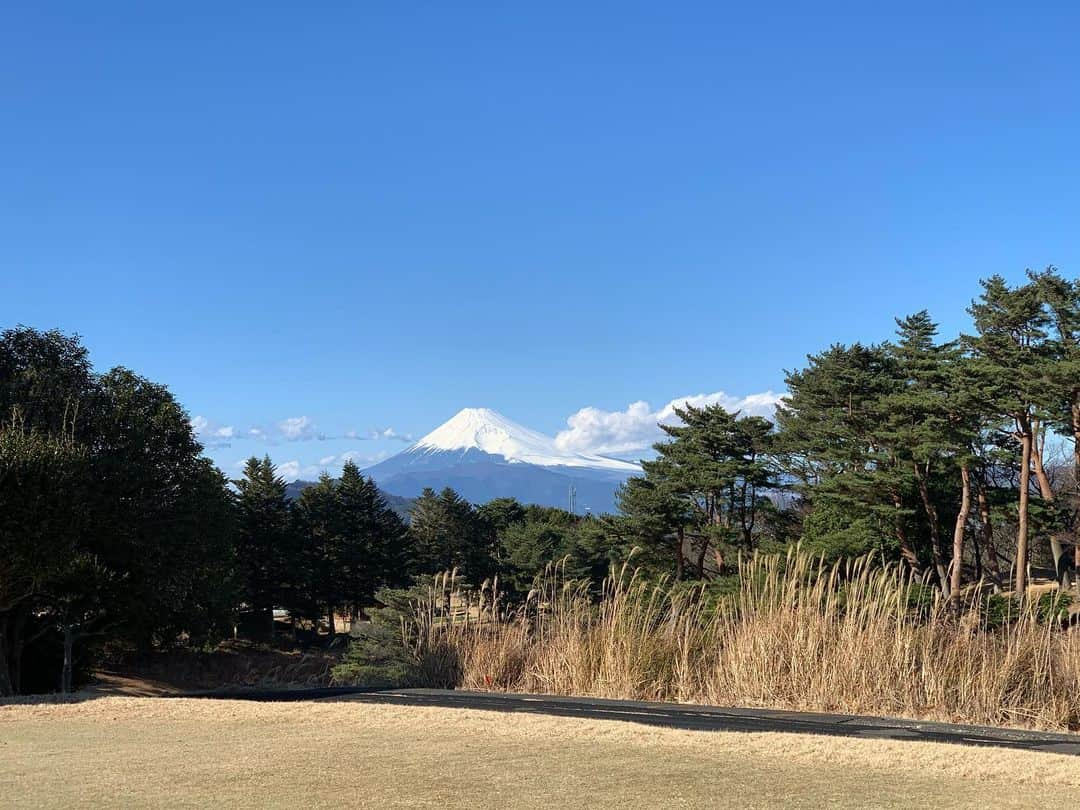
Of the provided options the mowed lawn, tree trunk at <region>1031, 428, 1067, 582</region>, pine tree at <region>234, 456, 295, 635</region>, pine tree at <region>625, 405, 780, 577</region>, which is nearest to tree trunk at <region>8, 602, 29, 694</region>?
the mowed lawn

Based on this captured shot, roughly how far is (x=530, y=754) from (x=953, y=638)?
5.20 m

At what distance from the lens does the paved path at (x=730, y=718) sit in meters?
7.65

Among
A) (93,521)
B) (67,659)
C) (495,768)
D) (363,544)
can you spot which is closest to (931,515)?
(363,544)

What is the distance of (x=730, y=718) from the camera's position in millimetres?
8742

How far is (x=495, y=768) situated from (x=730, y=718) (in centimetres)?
336

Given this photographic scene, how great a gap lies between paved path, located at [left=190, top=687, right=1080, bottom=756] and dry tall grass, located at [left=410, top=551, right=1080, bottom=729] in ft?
2.04

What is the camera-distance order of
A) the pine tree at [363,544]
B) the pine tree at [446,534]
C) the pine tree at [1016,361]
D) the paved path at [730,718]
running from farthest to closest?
1. the pine tree at [446,534]
2. the pine tree at [363,544]
3. the pine tree at [1016,361]
4. the paved path at [730,718]

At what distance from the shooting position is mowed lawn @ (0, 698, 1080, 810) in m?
5.22

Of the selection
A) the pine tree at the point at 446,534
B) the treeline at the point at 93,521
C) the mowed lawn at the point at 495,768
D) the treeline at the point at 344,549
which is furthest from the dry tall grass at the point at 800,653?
the pine tree at the point at 446,534

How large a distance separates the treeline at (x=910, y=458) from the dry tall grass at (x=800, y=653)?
18.8m

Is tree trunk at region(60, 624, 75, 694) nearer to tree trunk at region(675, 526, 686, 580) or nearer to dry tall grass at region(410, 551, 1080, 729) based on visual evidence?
dry tall grass at region(410, 551, 1080, 729)

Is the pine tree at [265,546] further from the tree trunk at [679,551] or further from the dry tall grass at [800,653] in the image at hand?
the dry tall grass at [800,653]

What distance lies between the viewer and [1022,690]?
9.14 meters

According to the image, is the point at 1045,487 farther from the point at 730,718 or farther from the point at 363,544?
the point at 363,544
